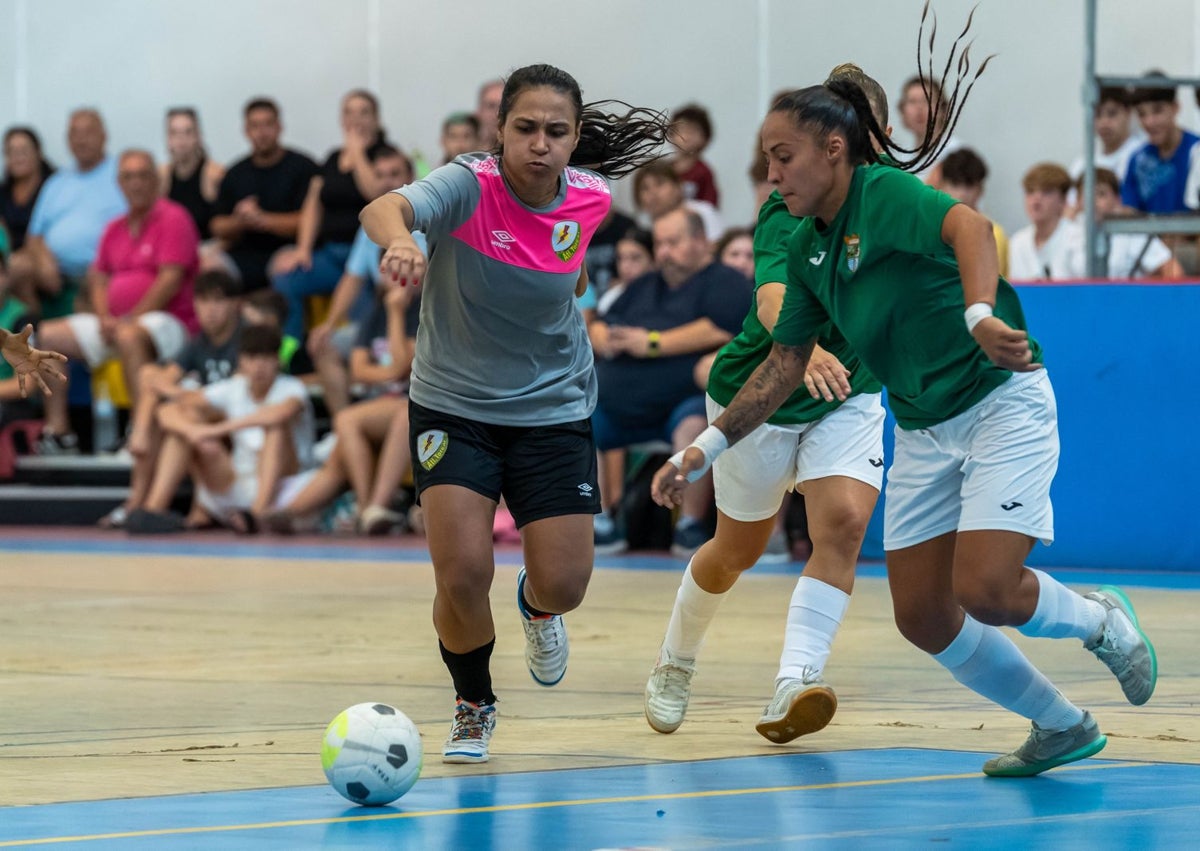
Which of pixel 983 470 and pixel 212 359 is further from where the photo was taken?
pixel 212 359

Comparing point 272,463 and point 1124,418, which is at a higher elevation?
point 1124,418

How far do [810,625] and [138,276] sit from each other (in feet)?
37.9

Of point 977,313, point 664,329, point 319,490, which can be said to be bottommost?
point 319,490

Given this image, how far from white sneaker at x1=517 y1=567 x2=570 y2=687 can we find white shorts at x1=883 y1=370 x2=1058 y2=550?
1358 millimetres

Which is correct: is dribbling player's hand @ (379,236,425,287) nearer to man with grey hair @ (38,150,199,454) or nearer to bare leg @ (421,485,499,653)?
bare leg @ (421,485,499,653)

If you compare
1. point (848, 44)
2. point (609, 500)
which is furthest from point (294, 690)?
point (848, 44)

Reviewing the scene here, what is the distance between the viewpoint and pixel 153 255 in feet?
54.8

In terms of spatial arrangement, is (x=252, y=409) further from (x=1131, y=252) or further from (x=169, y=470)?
(x=1131, y=252)

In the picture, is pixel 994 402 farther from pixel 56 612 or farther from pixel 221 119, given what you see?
pixel 221 119

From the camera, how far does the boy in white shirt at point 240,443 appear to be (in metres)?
15.1

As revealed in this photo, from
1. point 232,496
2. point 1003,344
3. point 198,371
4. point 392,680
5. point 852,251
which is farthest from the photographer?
point 198,371

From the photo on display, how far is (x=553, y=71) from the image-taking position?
6.00 m

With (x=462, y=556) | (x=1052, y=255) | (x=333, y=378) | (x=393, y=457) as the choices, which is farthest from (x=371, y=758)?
(x=333, y=378)

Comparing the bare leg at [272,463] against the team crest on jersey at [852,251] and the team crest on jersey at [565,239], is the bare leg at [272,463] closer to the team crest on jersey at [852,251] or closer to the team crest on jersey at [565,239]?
the team crest on jersey at [565,239]
